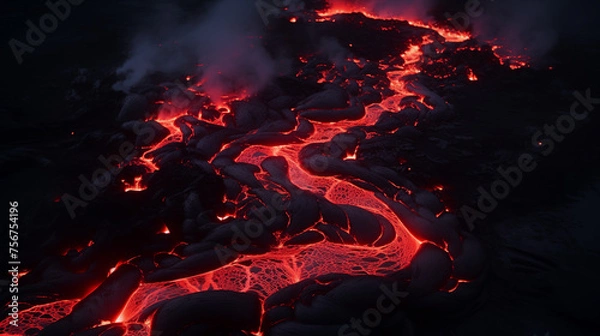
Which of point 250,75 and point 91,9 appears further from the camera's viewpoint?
point 91,9

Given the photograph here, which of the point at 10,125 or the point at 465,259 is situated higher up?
the point at 10,125

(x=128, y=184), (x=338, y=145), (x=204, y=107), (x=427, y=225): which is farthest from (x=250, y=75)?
(x=427, y=225)

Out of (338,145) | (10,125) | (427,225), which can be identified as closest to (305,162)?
(338,145)

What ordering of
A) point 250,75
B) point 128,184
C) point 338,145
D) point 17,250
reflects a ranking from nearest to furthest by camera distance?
1. point 17,250
2. point 128,184
3. point 338,145
4. point 250,75

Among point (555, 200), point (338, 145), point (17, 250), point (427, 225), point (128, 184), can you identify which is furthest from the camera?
point (338, 145)

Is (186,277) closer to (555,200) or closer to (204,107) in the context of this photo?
(204,107)

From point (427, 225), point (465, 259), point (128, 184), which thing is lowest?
point (465, 259)
